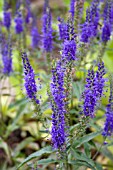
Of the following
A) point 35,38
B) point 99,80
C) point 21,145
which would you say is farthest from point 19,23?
point 99,80

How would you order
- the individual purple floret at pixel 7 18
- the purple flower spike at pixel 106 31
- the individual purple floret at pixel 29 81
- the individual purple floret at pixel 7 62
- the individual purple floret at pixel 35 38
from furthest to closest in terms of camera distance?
the individual purple floret at pixel 35 38, the individual purple floret at pixel 7 18, the individual purple floret at pixel 7 62, the purple flower spike at pixel 106 31, the individual purple floret at pixel 29 81

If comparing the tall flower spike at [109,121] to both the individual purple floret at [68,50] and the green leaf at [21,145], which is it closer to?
the individual purple floret at [68,50]

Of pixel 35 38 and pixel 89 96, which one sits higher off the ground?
pixel 35 38

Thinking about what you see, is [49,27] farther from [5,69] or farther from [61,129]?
[61,129]

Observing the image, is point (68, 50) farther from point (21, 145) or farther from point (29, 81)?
point (21, 145)

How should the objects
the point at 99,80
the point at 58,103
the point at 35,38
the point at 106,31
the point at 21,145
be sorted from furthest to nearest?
1. the point at 35,38
2. the point at 21,145
3. the point at 106,31
4. the point at 99,80
5. the point at 58,103

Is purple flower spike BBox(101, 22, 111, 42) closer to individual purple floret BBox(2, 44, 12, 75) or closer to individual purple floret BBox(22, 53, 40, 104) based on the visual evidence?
individual purple floret BBox(2, 44, 12, 75)

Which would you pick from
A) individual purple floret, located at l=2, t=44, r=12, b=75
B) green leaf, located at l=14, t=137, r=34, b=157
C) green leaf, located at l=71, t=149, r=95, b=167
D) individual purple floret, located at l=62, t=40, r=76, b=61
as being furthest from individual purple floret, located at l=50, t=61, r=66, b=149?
green leaf, located at l=14, t=137, r=34, b=157

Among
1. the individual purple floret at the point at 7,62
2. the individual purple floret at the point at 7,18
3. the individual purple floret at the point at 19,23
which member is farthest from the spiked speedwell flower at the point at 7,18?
the individual purple floret at the point at 7,62

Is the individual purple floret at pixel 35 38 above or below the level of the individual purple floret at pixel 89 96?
above
